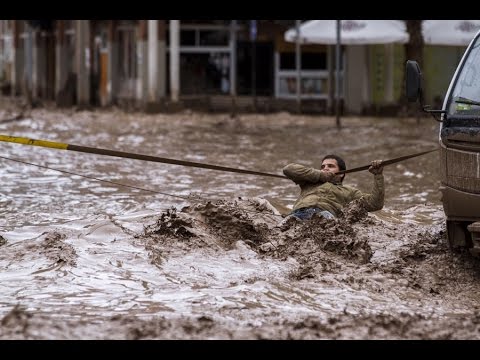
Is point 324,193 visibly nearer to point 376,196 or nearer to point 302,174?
point 302,174

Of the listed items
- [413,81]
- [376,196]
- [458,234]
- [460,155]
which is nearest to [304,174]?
[376,196]

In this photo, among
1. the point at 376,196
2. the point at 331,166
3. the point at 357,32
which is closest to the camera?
the point at 376,196

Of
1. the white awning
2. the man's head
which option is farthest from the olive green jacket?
the white awning

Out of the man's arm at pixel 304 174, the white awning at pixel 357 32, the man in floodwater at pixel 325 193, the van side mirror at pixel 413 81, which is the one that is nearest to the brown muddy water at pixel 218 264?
the man in floodwater at pixel 325 193

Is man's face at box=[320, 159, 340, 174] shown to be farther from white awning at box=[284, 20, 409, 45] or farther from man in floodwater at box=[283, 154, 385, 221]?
white awning at box=[284, 20, 409, 45]

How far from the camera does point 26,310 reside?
22.3 ft

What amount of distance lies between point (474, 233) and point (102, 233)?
3.83m

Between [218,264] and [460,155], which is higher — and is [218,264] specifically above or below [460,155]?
below

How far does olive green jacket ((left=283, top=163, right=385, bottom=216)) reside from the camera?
32.7 ft

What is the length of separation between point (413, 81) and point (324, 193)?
2.10 meters

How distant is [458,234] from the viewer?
26.4 feet

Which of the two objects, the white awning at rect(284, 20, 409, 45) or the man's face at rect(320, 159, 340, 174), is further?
the white awning at rect(284, 20, 409, 45)
